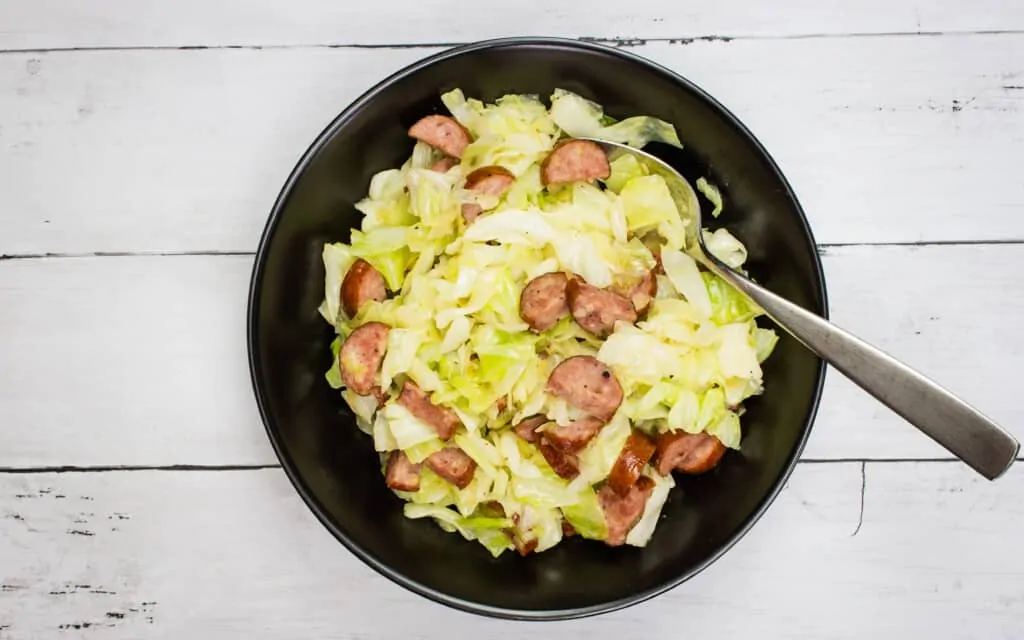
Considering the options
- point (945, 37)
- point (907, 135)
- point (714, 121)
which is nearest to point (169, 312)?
point (714, 121)

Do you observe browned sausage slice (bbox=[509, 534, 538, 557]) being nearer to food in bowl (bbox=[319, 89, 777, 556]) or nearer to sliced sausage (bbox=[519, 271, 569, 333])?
food in bowl (bbox=[319, 89, 777, 556])

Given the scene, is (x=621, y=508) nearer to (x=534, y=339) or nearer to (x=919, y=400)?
(x=534, y=339)

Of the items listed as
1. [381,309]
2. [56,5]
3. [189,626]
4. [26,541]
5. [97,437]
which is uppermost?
[56,5]

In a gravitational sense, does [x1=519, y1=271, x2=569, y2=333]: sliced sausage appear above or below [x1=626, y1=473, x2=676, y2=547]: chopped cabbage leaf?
above

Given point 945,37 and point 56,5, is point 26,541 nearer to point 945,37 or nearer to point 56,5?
point 56,5

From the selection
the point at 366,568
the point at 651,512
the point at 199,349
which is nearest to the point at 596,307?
the point at 651,512

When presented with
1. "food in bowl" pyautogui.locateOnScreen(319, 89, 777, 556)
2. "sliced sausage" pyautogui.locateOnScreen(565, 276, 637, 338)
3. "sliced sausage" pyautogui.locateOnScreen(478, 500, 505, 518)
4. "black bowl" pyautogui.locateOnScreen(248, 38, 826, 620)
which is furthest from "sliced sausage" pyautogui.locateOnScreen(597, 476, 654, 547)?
"sliced sausage" pyautogui.locateOnScreen(565, 276, 637, 338)

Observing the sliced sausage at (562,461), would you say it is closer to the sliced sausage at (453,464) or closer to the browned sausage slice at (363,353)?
the sliced sausage at (453,464)
